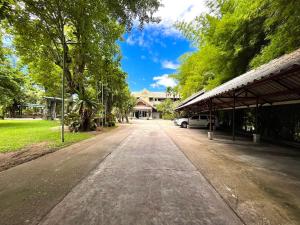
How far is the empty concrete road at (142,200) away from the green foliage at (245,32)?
6.58 meters

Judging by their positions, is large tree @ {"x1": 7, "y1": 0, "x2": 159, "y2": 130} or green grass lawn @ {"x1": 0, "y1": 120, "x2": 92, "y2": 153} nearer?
large tree @ {"x1": 7, "y1": 0, "x2": 159, "y2": 130}

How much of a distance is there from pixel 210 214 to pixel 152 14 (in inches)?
208

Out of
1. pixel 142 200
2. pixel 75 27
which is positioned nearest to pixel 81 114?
pixel 75 27

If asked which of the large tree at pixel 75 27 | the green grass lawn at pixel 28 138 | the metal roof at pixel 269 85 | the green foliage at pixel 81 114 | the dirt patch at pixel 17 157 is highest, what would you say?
the large tree at pixel 75 27

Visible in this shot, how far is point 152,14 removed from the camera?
584 cm

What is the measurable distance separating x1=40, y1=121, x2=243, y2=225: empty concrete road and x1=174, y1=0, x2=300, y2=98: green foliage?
6.58 meters

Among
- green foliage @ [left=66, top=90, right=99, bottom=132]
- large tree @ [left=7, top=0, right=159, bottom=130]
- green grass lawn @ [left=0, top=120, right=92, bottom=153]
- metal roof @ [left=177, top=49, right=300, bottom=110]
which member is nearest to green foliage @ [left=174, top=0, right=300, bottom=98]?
metal roof @ [left=177, top=49, right=300, bottom=110]

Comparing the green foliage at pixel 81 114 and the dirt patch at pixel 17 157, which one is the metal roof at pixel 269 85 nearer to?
the dirt patch at pixel 17 157

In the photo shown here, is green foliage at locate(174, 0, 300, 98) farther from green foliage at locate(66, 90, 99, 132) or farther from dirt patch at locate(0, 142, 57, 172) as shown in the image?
green foliage at locate(66, 90, 99, 132)

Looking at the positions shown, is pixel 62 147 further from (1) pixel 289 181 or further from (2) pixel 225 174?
(1) pixel 289 181

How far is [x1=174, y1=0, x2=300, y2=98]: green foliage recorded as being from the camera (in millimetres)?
7916

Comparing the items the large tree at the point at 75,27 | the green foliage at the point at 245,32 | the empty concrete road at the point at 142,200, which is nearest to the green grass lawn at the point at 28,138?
the large tree at the point at 75,27

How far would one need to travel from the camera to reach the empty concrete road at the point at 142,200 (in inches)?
123

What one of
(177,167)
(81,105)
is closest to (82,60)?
(81,105)
